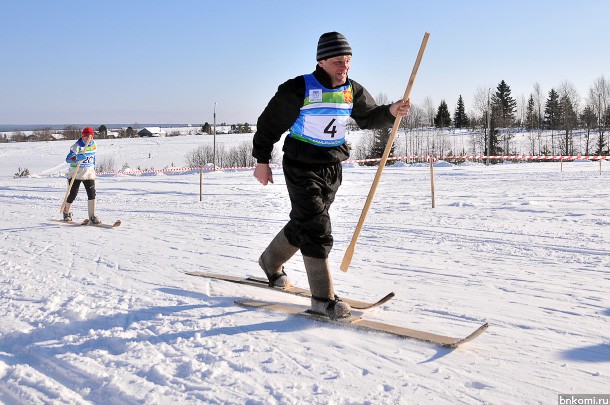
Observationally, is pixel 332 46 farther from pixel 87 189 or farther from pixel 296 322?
pixel 87 189

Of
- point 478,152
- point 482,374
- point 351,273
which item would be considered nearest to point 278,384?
point 482,374

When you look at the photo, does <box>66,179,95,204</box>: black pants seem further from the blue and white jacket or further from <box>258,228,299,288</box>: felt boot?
<box>258,228,299,288</box>: felt boot

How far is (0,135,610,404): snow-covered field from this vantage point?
240cm

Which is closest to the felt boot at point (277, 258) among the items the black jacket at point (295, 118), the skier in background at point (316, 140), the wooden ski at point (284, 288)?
the wooden ski at point (284, 288)

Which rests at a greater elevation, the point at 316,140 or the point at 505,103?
the point at 505,103

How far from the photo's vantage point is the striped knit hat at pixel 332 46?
10.9 feet

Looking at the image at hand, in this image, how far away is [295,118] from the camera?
3.42m

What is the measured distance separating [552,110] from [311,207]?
72794 mm

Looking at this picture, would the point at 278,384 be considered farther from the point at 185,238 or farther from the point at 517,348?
the point at 185,238

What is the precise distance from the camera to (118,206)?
46.5ft

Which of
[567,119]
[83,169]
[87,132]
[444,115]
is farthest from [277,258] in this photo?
[444,115]

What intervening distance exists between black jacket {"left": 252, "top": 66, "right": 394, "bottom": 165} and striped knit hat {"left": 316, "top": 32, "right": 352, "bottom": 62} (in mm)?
110

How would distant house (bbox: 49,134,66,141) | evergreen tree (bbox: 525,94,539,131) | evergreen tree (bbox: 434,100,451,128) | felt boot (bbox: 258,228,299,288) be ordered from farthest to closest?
evergreen tree (bbox: 434,100,451,128) → distant house (bbox: 49,134,66,141) → evergreen tree (bbox: 525,94,539,131) → felt boot (bbox: 258,228,299,288)

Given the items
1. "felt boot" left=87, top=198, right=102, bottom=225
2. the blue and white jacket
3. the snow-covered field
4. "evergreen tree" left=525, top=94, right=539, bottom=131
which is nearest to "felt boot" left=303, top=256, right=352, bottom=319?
the snow-covered field
